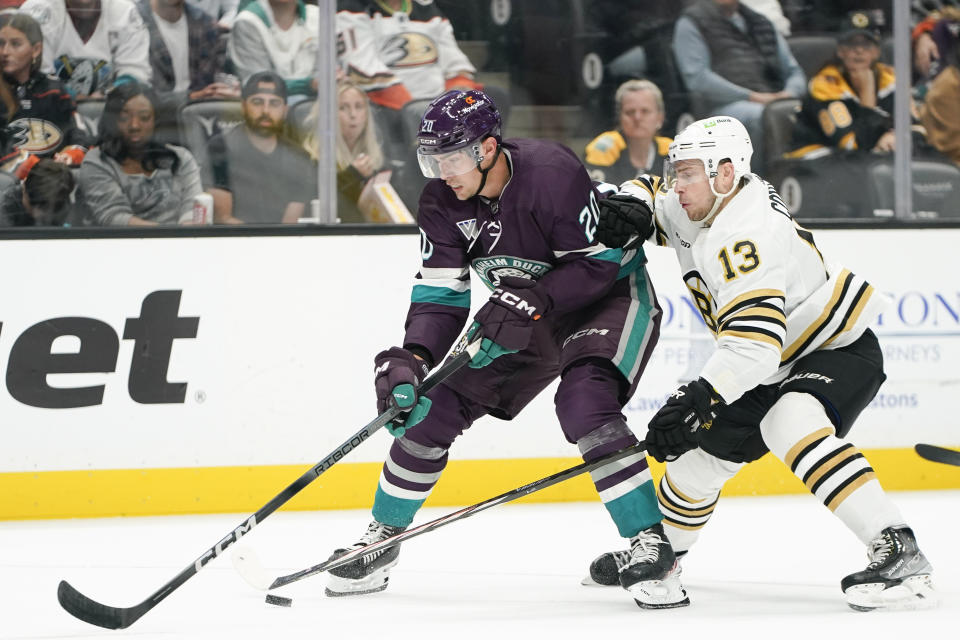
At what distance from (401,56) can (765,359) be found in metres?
2.17

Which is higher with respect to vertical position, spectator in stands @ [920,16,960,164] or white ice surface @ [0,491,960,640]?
spectator in stands @ [920,16,960,164]

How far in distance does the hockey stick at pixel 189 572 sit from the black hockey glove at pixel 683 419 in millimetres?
434

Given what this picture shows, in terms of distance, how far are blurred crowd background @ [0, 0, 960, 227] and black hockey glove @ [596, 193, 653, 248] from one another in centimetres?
149

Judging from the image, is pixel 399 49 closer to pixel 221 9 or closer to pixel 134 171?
pixel 221 9

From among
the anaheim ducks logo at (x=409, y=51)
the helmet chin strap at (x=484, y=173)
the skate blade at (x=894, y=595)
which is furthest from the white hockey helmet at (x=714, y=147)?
the anaheim ducks logo at (x=409, y=51)

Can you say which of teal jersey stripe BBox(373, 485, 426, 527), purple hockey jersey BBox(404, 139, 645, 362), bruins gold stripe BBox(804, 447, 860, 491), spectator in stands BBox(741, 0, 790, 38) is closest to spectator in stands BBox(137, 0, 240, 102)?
purple hockey jersey BBox(404, 139, 645, 362)

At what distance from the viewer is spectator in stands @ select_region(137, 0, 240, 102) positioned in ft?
13.0

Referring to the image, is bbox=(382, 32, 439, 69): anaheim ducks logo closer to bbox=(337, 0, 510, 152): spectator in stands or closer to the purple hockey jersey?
bbox=(337, 0, 510, 152): spectator in stands

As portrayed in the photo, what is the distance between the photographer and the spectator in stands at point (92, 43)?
3.90 m

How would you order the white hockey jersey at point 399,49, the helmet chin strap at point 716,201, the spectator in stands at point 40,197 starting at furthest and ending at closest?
the white hockey jersey at point 399,49
the spectator in stands at point 40,197
the helmet chin strap at point 716,201

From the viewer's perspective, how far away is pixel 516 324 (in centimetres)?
257

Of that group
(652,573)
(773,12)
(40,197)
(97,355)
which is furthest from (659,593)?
(773,12)

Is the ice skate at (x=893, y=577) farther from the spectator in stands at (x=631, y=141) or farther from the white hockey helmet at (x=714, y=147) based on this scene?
the spectator in stands at (x=631, y=141)

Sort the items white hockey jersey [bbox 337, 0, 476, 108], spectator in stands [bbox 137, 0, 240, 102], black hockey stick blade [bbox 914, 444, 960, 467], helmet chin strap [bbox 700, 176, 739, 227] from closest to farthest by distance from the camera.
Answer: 1. helmet chin strap [bbox 700, 176, 739, 227]
2. black hockey stick blade [bbox 914, 444, 960, 467]
3. spectator in stands [bbox 137, 0, 240, 102]
4. white hockey jersey [bbox 337, 0, 476, 108]
